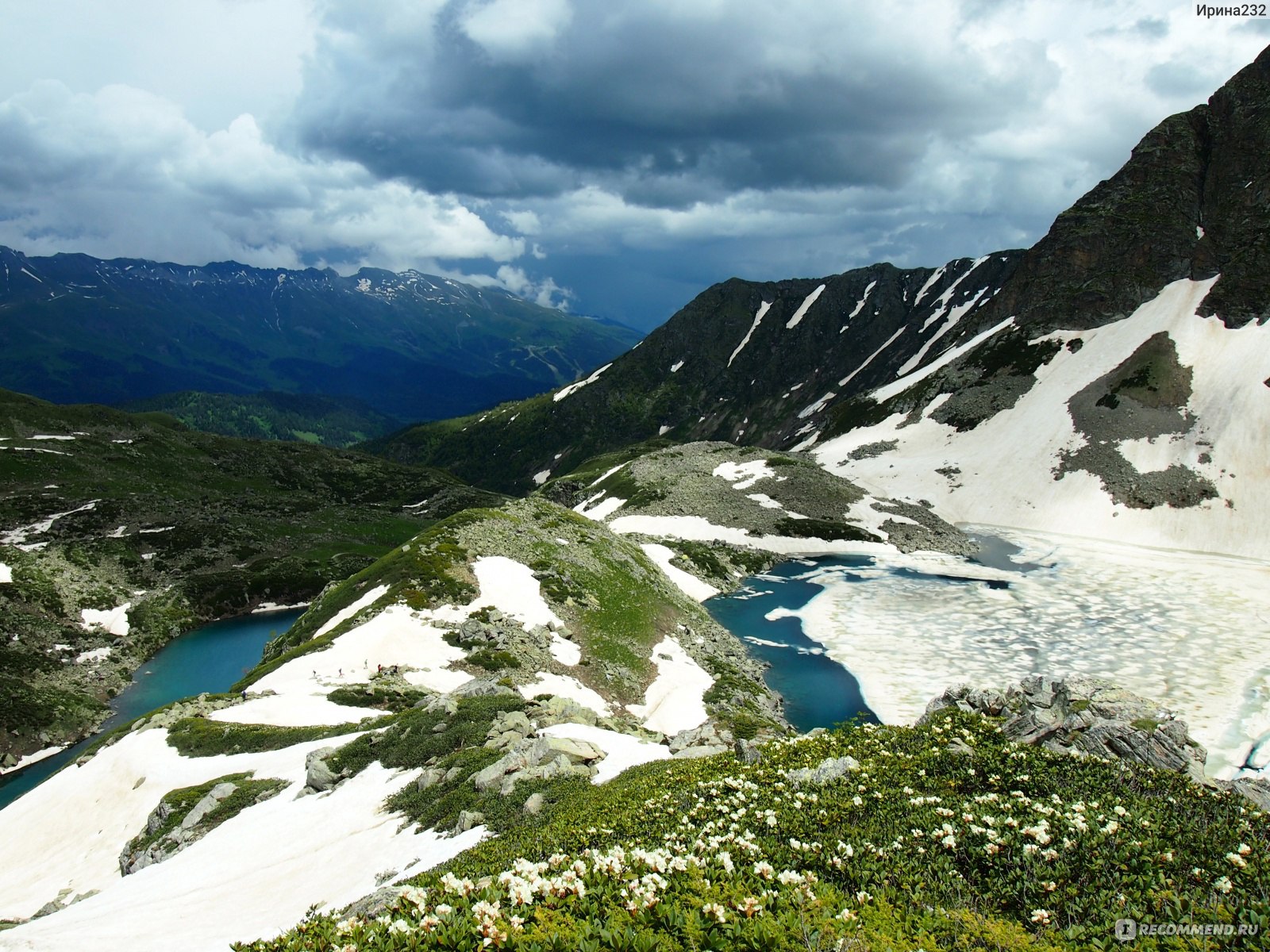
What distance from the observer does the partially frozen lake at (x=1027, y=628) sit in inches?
2154

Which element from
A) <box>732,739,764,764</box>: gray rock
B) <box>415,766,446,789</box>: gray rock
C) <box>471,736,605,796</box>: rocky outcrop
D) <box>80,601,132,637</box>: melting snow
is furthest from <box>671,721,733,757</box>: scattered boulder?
<box>80,601,132,637</box>: melting snow

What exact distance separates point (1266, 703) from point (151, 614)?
139832 mm

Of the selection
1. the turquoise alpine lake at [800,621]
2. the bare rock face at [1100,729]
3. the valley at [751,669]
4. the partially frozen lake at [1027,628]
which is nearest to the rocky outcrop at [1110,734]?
the bare rock face at [1100,729]

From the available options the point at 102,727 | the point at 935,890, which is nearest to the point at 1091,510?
the point at 935,890

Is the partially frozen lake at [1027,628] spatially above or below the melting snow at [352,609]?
below

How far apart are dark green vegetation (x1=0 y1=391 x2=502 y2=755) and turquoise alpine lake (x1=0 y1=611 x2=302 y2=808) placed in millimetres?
2779

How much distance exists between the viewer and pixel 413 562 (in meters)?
65.5

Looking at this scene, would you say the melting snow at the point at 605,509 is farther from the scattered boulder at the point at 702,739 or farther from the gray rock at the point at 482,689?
the scattered boulder at the point at 702,739

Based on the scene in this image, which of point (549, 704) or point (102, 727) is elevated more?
point (549, 704)

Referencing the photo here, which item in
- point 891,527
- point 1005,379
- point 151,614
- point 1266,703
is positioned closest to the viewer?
point 1266,703

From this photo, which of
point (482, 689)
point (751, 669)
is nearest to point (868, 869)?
point (482, 689)

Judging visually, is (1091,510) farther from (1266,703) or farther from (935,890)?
(935,890)

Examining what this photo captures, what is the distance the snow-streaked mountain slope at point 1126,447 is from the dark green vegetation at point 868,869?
12441 centimetres

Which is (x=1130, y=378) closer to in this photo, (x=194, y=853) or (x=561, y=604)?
(x=561, y=604)
